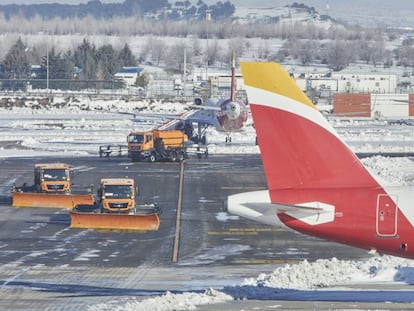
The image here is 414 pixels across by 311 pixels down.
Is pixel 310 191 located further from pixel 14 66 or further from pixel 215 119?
pixel 14 66

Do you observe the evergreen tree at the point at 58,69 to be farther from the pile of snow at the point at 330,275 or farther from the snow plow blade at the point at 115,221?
the pile of snow at the point at 330,275

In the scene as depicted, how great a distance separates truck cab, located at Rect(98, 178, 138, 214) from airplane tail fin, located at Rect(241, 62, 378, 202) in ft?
70.4

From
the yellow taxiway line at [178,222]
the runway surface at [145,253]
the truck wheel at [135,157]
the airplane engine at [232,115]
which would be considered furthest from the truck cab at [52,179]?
the airplane engine at [232,115]

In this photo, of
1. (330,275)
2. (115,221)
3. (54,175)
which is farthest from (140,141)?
(330,275)

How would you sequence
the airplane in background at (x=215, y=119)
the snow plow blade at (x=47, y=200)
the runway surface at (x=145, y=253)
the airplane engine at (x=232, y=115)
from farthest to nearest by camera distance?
the airplane in background at (x=215, y=119), the airplane engine at (x=232, y=115), the snow plow blade at (x=47, y=200), the runway surface at (x=145, y=253)

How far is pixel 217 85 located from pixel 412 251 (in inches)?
5437

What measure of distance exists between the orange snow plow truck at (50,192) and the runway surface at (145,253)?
874 millimetres

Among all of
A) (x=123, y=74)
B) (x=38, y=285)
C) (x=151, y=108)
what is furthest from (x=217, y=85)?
(x=38, y=285)

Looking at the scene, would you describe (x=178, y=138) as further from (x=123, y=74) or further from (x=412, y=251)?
(x=123, y=74)

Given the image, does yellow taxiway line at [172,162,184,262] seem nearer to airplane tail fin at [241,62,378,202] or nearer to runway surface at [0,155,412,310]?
runway surface at [0,155,412,310]

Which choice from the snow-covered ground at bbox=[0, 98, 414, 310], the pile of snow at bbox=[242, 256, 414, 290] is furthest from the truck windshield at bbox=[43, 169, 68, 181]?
the pile of snow at bbox=[242, 256, 414, 290]

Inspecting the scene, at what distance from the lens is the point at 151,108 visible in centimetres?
13838

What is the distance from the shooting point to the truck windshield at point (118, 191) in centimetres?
4503

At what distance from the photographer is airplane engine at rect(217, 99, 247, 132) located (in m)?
85.8
